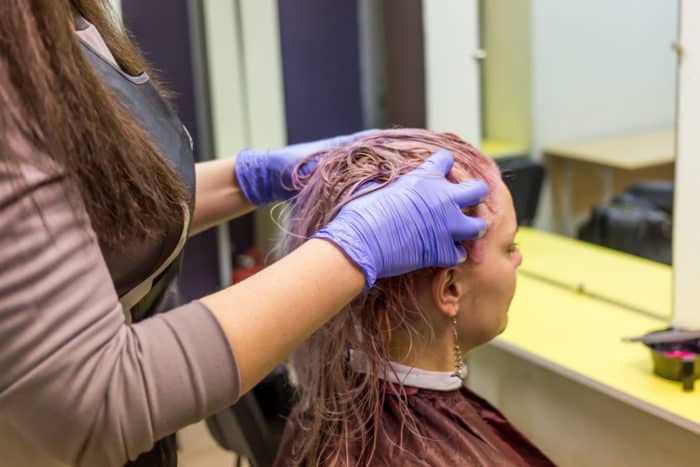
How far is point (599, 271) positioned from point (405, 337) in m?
1.15

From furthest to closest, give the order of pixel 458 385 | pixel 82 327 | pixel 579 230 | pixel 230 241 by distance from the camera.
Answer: pixel 230 241, pixel 579 230, pixel 458 385, pixel 82 327

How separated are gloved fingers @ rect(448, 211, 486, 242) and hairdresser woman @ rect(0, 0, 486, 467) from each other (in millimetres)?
108

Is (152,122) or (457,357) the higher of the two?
(152,122)

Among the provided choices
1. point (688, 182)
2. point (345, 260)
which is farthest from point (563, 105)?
point (345, 260)

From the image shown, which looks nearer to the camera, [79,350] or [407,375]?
[79,350]

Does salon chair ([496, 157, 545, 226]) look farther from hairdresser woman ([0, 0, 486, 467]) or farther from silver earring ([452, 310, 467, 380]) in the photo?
hairdresser woman ([0, 0, 486, 467])

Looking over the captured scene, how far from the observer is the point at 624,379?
158cm

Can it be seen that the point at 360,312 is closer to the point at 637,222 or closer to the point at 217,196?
the point at 217,196

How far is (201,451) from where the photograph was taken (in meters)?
2.79

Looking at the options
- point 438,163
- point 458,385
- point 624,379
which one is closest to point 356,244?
point 438,163

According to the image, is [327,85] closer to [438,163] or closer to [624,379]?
[624,379]

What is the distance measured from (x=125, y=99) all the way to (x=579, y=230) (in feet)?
6.12

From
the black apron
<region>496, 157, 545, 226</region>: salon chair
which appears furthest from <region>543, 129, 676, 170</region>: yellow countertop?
the black apron

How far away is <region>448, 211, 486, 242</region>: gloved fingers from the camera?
3.44 ft
